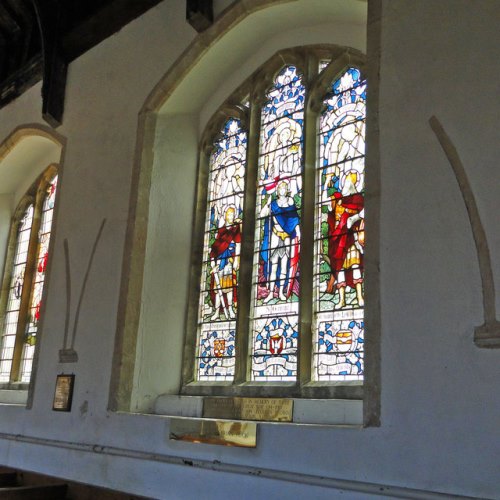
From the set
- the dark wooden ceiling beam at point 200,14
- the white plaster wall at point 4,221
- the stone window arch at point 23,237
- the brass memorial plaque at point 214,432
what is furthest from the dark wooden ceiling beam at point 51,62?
the brass memorial plaque at point 214,432

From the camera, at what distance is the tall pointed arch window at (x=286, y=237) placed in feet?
13.7

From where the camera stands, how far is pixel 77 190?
564cm

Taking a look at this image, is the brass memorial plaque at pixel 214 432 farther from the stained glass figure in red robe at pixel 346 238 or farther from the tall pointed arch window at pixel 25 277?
the tall pointed arch window at pixel 25 277

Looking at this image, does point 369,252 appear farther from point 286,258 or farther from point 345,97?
point 345,97

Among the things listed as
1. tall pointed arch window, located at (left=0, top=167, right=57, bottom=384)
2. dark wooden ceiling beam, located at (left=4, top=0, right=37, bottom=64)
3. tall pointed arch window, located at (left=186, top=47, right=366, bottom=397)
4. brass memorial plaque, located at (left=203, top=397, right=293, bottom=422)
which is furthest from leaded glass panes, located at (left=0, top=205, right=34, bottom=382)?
brass memorial plaque, located at (left=203, top=397, right=293, bottom=422)

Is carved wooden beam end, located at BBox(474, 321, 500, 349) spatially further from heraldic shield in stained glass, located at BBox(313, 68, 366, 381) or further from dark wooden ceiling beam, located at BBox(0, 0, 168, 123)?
dark wooden ceiling beam, located at BBox(0, 0, 168, 123)

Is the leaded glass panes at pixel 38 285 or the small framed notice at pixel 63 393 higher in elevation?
the leaded glass panes at pixel 38 285

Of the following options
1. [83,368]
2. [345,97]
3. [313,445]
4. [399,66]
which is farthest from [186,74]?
[313,445]

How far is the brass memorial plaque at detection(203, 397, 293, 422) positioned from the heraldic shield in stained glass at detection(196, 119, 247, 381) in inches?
12.8

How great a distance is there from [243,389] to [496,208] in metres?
2.15

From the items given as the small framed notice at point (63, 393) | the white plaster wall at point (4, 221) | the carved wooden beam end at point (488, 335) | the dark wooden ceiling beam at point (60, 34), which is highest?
the dark wooden ceiling beam at point (60, 34)

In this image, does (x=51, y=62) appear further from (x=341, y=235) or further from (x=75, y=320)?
(x=341, y=235)

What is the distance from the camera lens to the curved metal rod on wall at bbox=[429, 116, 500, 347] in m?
2.89

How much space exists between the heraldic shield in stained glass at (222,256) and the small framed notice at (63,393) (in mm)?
991
